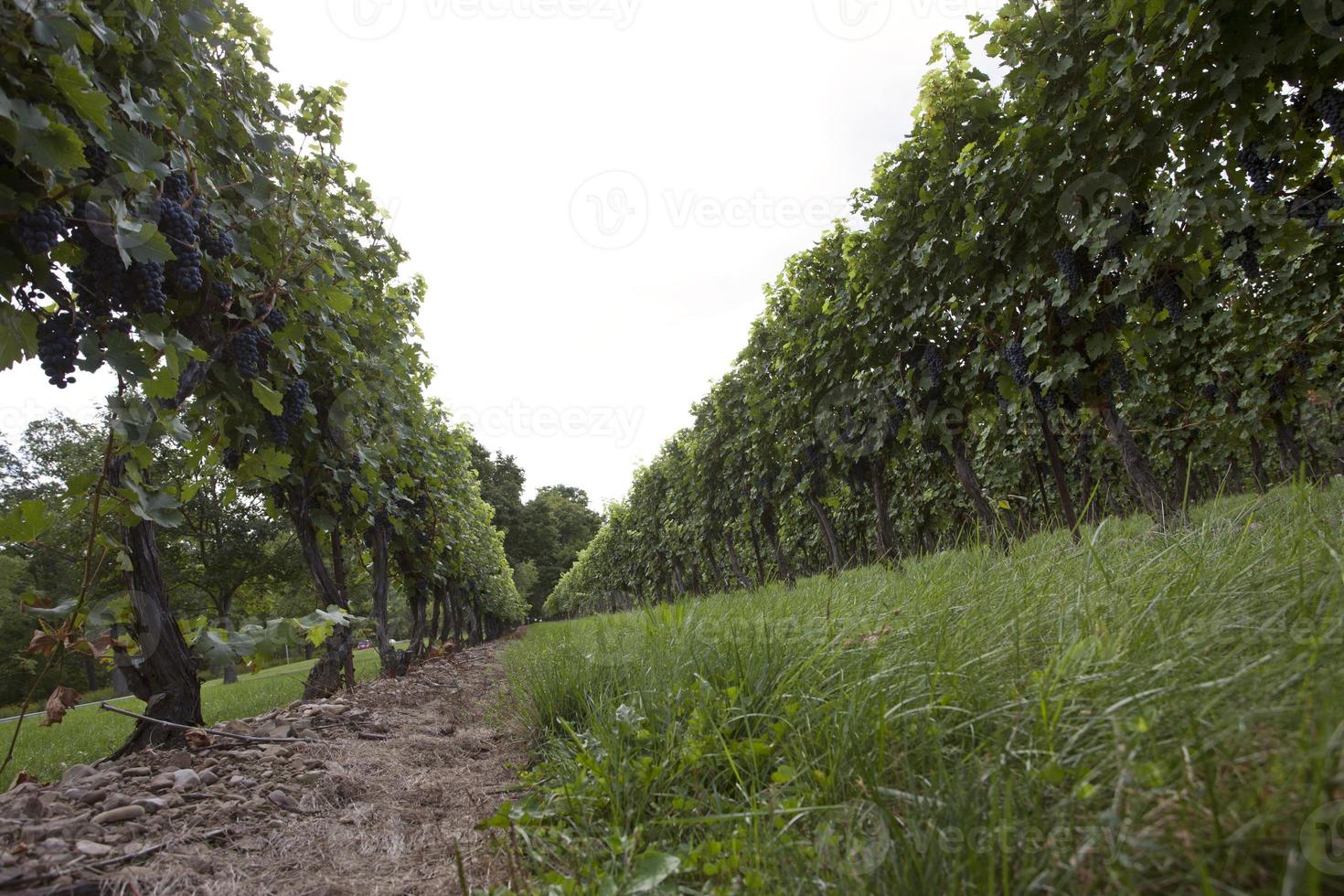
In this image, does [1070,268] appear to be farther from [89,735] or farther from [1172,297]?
[89,735]

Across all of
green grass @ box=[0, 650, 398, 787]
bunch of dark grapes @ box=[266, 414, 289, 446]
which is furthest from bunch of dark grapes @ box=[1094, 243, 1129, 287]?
green grass @ box=[0, 650, 398, 787]

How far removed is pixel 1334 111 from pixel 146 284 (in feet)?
17.2

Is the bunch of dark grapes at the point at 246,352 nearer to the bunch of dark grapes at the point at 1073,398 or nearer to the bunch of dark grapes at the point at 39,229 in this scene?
the bunch of dark grapes at the point at 39,229

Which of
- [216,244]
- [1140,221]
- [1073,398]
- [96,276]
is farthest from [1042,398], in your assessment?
[96,276]

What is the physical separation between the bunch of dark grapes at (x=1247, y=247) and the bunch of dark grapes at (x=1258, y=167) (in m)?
0.28

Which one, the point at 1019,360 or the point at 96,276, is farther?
the point at 1019,360

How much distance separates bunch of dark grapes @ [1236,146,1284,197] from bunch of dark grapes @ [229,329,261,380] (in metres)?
5.31

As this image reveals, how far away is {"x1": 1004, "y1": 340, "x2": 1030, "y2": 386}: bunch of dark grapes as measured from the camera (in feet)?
15.7

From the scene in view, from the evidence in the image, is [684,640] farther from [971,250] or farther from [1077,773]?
[971,250]

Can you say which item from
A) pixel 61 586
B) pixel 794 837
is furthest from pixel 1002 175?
pixel 61 586

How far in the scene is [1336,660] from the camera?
43.7 inches

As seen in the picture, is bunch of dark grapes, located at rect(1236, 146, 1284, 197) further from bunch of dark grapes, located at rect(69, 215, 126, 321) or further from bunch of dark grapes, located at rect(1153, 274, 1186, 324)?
bunch of dark grapes, located at rect(69, 215, 126, 321)

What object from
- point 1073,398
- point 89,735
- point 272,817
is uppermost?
point 1073,398

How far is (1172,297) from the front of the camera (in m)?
4.07
